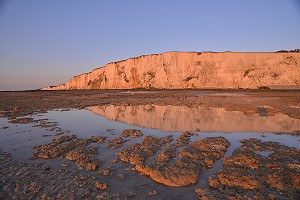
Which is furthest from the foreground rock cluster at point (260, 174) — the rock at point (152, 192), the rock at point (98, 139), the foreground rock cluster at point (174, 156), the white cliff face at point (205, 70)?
the white cliff face at point (205, 70)

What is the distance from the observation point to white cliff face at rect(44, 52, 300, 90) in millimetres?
40312

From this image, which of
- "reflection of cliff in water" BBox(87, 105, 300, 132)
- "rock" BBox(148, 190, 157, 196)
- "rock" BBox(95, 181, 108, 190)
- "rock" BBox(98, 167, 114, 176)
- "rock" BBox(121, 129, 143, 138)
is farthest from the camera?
"reflection of cliff in water" BBox(87, 105, 300, 132)

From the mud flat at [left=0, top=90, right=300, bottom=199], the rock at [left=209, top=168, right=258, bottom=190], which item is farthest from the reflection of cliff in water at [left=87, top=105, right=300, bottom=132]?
the rock at [left=209, top=168, right=258, bottom=190]

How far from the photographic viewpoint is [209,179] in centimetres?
349

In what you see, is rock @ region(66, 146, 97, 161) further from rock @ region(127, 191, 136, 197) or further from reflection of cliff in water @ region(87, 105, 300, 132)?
reflection of cliff in water @ region(87, 105, 300, 132)

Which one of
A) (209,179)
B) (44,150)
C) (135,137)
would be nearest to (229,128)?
(135,137)

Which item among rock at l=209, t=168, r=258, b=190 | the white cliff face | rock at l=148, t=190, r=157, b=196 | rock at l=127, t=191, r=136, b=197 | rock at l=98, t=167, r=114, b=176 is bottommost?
rock at l=148, t=190, r=157, b=196

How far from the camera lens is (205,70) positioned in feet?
143

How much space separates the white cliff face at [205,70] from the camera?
1587 inches

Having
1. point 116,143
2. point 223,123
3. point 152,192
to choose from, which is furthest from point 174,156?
point 223,123

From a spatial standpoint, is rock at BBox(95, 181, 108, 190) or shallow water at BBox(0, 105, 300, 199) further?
shallow water at BBox(0, 105, 300, 199)

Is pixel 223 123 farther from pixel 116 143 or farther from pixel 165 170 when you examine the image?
pixel 165 170

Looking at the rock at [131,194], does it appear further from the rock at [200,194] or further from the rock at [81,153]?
the rock at [81,153]

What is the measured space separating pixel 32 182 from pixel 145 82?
45.4 metres
